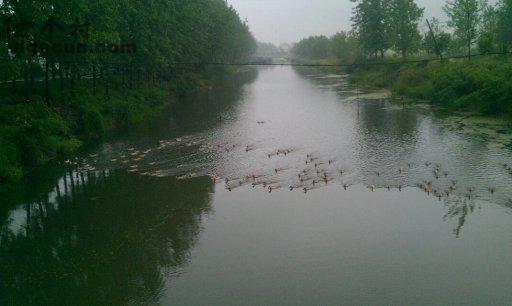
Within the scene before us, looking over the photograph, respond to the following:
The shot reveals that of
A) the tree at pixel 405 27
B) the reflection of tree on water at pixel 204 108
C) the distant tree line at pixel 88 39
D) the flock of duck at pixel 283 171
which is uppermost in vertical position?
the tree at pixel 405 27

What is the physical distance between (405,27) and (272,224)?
5763cm

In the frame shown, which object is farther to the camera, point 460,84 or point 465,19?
point 465,19

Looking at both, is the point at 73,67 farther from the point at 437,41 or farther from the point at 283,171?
the point at 437,41

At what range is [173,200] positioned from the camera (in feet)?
67.5

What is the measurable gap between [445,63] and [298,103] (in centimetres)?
1612

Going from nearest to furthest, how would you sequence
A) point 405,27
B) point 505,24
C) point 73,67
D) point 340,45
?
1. point 73,67
2. point 505,24
3. point 405,27
4. point 340,45

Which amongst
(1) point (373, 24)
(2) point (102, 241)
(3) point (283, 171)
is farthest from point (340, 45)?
(2) point (102, 241)

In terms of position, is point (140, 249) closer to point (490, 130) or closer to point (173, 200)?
point (173, 200)

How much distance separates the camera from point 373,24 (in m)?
70.6

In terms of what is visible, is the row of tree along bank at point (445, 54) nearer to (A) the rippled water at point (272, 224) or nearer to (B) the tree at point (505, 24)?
(B) the tree at point (505, 24)

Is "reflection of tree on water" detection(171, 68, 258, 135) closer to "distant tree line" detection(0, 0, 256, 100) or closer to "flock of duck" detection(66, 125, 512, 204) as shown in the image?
"distant tree line" detection(0, 0, 256, 100)

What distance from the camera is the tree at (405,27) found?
67.7 meters

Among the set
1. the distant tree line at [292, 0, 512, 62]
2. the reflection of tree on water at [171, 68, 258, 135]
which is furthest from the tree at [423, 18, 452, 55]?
the reflection of tree on water at [171, 68, 258, 135]

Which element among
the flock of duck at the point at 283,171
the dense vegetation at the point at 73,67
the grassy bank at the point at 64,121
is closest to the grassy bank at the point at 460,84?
the flock of duck at the point at 283,171
